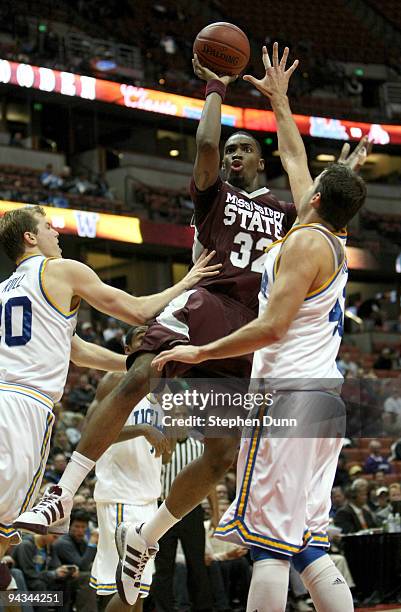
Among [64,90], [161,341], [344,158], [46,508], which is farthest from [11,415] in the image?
[64,90]

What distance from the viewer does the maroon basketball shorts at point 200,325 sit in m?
4.83

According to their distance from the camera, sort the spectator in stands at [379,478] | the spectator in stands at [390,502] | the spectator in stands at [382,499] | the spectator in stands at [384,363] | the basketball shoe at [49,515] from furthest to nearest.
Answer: the spectator in stands at [384,363] → the spectator in stands at [379,478] → the spectator in stands at [382,499] → the spectator in stands at [390,502] → the basketball shoe at [49,515]

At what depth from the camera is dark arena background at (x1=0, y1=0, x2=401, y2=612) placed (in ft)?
72.0

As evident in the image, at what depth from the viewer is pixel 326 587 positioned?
4082 mm

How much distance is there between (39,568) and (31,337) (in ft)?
14.4

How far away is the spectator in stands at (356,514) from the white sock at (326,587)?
6406 mm

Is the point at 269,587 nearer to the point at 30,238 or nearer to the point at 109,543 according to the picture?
the point at 30,238

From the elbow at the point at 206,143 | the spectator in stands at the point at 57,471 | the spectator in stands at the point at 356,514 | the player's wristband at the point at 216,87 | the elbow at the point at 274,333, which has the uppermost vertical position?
the player's wristband at the point at 216,87

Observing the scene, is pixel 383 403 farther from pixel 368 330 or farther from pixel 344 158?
pixel 368 330

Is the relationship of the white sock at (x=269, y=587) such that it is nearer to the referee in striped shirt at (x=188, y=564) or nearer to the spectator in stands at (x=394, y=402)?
the spectator in stands at (x=394, y=402)

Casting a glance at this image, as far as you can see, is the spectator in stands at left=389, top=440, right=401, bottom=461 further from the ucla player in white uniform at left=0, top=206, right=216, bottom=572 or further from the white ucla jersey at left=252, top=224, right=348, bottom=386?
the white ucla jersey at left=252, top=224, right=348, bottom=386

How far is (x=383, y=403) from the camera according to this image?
549 cm

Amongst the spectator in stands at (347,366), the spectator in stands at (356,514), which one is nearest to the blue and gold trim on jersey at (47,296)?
the spectator in stands at (356,514)

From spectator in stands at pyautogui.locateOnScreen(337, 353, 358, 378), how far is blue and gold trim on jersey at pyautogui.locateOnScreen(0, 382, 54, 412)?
46.9ft
